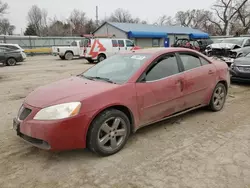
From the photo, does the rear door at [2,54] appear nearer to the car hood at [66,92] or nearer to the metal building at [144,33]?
the car hood at [66,92]

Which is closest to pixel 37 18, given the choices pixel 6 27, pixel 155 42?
pixel 6 27

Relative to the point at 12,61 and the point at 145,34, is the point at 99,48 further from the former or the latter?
the point at 145,34

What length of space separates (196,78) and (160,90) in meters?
1.04

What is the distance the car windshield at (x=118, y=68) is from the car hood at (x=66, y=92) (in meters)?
0.25

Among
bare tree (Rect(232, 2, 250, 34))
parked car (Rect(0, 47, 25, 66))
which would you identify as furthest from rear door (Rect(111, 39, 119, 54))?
bare tree (Rect(232, 2, 250, 34))

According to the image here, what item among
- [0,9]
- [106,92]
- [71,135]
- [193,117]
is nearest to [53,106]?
[71,135]

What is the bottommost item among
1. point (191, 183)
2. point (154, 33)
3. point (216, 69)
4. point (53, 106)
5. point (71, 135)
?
point (191, 183)

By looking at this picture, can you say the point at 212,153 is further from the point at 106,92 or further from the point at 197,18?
the point at 197,18

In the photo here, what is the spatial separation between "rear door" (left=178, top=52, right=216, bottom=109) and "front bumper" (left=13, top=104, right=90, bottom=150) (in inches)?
82.8

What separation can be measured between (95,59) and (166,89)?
1308cm

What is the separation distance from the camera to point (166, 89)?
3.67m

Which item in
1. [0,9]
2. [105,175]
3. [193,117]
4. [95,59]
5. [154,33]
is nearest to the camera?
[105,175]

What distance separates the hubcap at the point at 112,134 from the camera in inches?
118

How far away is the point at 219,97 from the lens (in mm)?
4910
